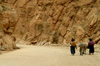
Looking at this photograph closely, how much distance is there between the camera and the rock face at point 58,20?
880 inches

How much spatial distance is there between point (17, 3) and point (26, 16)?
17.1 feet

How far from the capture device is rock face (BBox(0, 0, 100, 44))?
2236 centimetres

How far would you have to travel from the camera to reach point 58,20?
27.5 meters

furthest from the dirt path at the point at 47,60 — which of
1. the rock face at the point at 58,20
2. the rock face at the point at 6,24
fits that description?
A: the rock face at the point at 58,20

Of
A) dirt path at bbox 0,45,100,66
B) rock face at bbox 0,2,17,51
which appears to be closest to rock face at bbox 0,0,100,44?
rock face at bbox 0,2,17,51

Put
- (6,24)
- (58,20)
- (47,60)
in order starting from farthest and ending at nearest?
(58,20)
(6,24)
(47,60)

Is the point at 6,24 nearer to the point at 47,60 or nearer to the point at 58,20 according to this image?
the point at 47,60

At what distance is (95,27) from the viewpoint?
850 inches

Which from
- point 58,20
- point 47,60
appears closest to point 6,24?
point 47,60

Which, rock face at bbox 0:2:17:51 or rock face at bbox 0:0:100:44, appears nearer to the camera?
rock face at bbox 0:2:17:51

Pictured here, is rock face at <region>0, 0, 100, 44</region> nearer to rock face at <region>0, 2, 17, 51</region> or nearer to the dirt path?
rock face at <region>0, 2, 17, 51</region>

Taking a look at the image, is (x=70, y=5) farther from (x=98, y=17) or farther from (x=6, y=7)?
(x=6, y=7)

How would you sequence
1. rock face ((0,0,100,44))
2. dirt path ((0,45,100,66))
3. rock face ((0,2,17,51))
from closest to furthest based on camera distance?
dirt path ((0,45,100,66)) < rock face ((0,2,17,51)) < rock face ((0,0,100,44))

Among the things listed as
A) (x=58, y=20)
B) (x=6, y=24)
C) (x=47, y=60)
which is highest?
(x=58, y=20)
